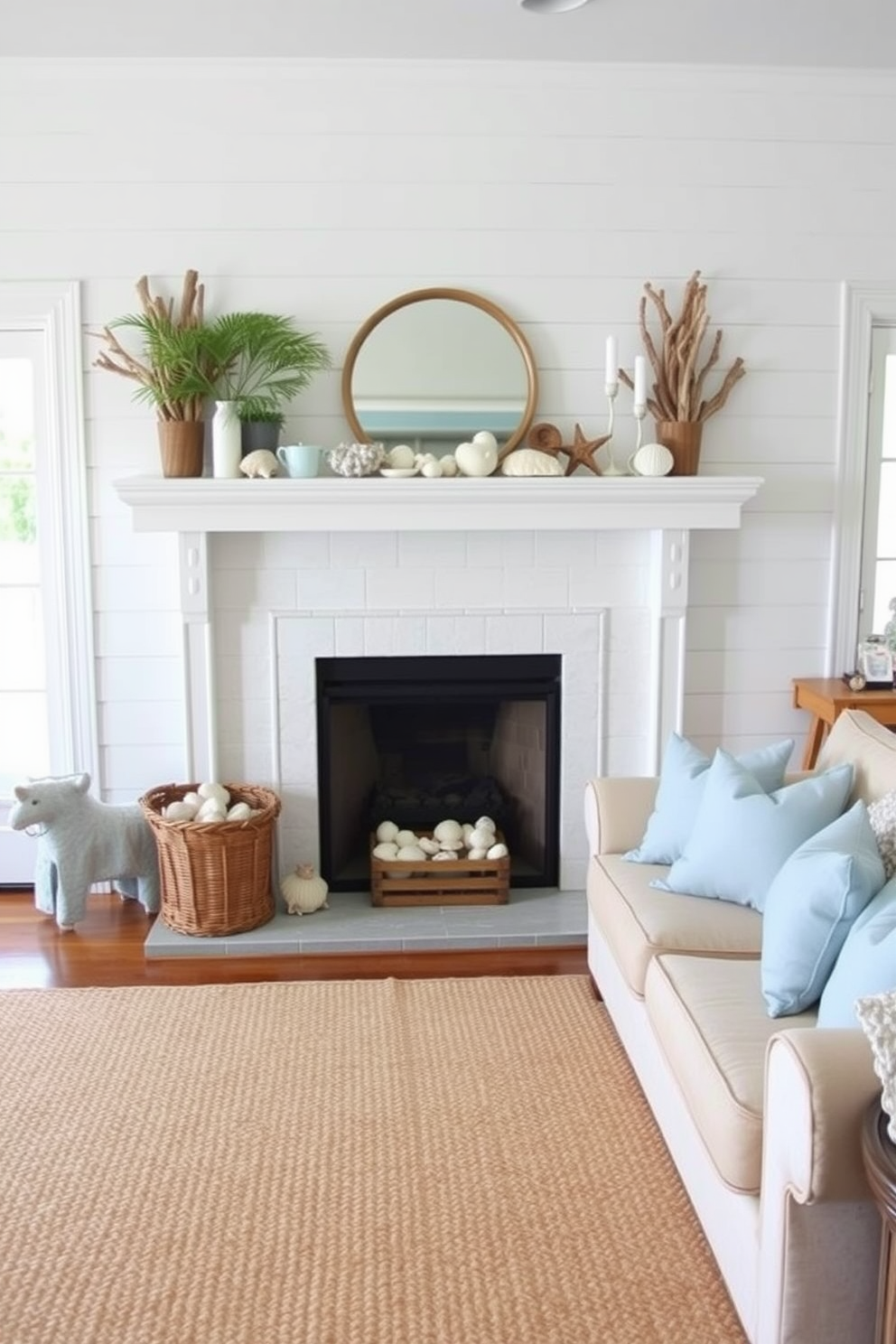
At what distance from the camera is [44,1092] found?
278 cm

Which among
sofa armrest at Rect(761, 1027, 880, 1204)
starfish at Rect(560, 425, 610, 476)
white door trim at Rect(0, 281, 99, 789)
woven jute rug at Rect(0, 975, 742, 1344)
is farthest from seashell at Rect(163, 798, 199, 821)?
sofa armrest at Rect(761, 1027, 880, 1204)

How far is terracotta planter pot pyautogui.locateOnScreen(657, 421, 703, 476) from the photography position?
3.74 m

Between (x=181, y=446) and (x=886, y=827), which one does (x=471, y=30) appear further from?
(x=886, y=827)

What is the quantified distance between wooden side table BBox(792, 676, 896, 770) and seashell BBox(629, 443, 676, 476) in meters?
0.86

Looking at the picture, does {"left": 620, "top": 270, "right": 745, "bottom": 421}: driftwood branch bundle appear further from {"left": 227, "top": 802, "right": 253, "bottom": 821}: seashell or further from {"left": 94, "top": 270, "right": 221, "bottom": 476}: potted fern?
{"left": 227, "top": 802, "right": 253, "bottom": 821}: seashell

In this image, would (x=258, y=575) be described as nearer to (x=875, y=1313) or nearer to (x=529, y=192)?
(x=529, y=192)

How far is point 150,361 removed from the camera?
370cm

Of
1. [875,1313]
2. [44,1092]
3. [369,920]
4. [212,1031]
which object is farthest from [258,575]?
[875,1313]

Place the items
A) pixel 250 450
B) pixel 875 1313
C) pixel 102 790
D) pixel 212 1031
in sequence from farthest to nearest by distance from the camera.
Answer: pixel 102 790, pixel 250 450, pixel 212 1031, pixel 875 1313

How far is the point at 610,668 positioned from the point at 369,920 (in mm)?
1104

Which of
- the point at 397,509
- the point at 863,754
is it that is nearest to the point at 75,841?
the point at 397,509

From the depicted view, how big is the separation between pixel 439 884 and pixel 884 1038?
2437mm

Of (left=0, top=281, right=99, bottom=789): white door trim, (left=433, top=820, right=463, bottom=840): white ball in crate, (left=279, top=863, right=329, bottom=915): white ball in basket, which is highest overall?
(left=0, top=281, right=99, bottom=789): white door trim

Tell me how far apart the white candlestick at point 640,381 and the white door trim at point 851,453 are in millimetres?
693
